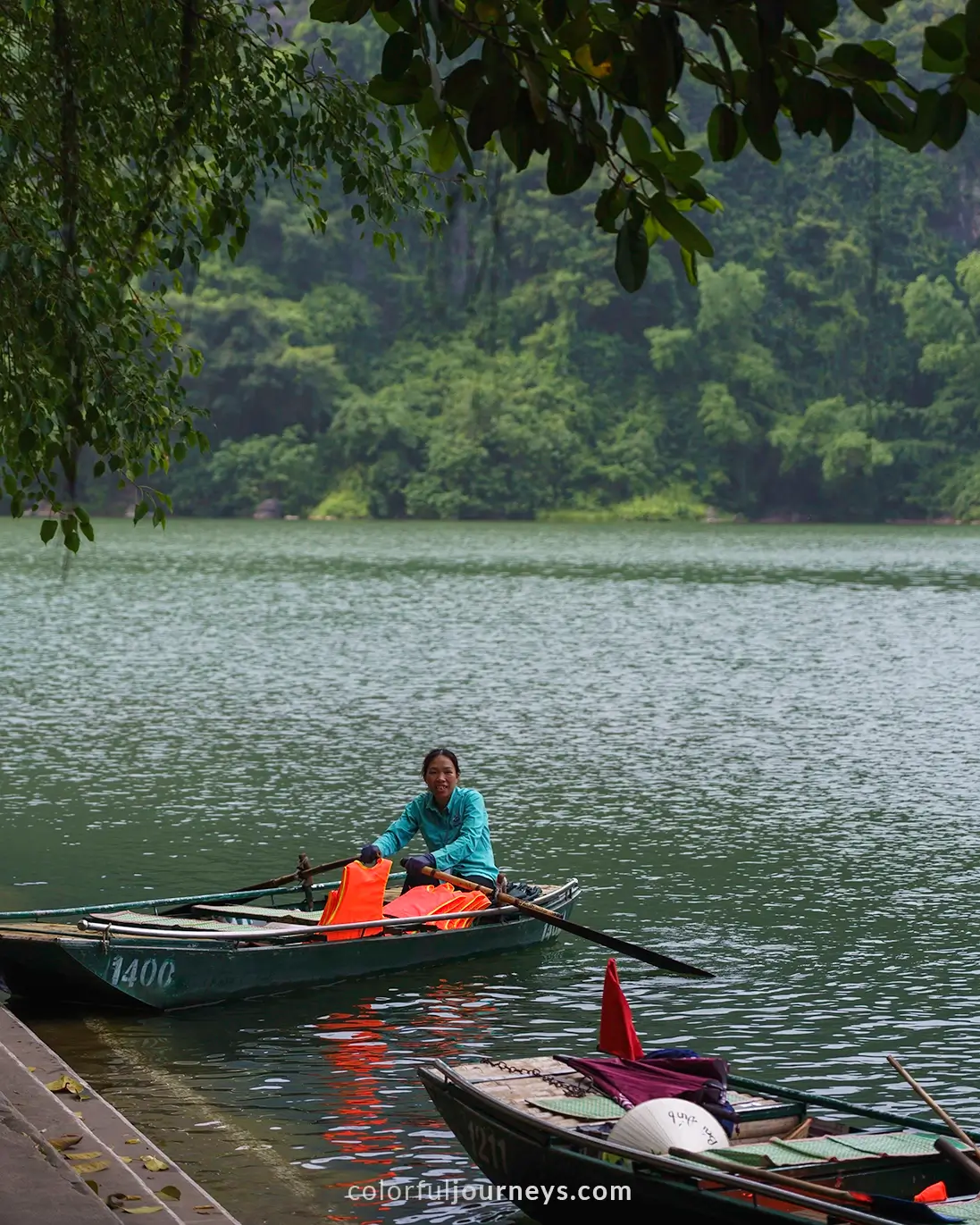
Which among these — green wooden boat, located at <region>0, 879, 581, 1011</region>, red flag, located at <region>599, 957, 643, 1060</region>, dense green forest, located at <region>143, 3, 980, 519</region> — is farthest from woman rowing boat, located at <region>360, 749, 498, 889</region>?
dense green forest, located at <region>143, 3, 980, 519</region>

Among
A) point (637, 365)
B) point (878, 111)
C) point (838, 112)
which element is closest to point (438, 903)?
point (838, 112)

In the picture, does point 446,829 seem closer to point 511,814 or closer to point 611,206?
point 511,814

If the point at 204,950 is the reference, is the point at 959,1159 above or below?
above

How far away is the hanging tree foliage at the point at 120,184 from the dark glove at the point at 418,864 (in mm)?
3627

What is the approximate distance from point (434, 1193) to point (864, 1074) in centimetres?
288

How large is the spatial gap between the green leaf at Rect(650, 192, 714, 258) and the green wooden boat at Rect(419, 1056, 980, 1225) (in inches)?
121

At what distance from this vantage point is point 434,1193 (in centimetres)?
775

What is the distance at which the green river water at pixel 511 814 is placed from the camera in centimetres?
952

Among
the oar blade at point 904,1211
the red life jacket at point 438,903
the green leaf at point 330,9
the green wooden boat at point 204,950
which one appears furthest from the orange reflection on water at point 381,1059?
the green leaf at point 330,9

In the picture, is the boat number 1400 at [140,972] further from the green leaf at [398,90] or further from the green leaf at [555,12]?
the green leaf at [555,12]

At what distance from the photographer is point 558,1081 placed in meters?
7.35

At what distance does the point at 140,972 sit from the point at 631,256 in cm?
693

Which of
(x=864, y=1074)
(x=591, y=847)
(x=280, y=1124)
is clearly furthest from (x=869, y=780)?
(x=280, y=1124)

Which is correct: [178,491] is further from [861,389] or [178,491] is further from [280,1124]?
[280,1124]
